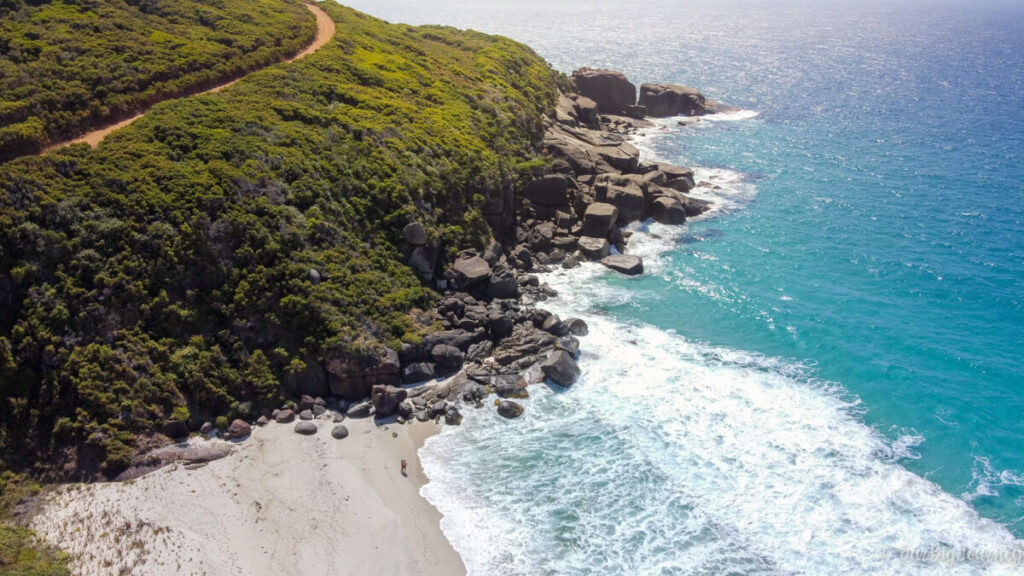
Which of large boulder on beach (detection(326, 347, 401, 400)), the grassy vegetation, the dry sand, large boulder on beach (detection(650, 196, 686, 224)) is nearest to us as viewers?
the grassy vegetation

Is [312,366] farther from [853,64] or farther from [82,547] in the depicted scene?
[853,64]

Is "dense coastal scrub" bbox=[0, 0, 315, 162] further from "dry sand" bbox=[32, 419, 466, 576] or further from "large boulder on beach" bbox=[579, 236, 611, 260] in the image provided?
"large boulder on beach" bbox=[579, 236, 611, 260]

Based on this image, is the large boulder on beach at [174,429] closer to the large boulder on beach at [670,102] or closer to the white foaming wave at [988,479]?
the white foaming wave at [988,479]

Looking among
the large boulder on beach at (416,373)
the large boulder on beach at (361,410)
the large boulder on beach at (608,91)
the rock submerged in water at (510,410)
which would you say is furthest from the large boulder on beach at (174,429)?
the large boulder on beach at (608,91)

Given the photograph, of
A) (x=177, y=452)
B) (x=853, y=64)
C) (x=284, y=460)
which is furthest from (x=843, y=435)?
(x=853, y=64)

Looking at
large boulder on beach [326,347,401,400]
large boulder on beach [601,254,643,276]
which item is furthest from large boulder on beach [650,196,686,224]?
large boulder on beach [326,347,401,400]

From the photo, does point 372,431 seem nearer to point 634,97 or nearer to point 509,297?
point 509,297

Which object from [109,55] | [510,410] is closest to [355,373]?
[510,410]
